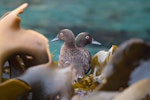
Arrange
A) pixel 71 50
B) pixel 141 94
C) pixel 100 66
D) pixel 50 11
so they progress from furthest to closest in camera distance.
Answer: pixel 50 11
pixel 71 50
pixel 100 66
pixel 141 94

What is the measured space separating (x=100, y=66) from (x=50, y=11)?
344cm

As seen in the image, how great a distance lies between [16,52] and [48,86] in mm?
68

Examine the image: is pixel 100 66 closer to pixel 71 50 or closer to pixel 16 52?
pixel 16 52

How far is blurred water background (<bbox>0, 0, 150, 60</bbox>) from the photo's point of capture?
3.78m

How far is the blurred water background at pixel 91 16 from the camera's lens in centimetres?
378

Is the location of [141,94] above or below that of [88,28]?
above

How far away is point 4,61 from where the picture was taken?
516 millimetres

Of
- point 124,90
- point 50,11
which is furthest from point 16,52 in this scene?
point 50,11

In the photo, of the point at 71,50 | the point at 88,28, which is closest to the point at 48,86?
the point at 71,50

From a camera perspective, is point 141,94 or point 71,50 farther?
point 71,50

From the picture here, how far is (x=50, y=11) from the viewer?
13.5ft

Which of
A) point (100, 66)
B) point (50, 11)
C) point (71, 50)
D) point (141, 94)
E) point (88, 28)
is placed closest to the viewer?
point (141, 94)

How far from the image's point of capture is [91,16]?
13.5ft

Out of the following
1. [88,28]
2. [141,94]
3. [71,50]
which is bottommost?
[88,28]
